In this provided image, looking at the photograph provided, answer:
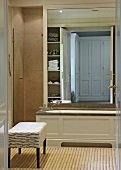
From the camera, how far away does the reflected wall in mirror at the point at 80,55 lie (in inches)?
224

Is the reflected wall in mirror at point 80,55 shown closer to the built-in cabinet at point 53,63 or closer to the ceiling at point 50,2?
the built-in cabinet at point 53,63

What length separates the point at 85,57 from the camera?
587cm

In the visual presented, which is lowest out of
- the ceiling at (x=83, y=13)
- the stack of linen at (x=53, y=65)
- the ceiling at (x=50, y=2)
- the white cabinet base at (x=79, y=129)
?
the white cabinet base at (x=79, y=129)

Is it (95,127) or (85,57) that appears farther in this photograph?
(85,57)

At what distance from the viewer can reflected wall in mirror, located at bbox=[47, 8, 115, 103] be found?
18.7 ft

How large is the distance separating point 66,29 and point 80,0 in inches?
25.2

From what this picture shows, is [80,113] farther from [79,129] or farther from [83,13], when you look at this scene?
[83,13]

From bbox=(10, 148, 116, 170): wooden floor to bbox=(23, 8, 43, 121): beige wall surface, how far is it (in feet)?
4.32

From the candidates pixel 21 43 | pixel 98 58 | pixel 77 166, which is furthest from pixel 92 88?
pixel 77 166

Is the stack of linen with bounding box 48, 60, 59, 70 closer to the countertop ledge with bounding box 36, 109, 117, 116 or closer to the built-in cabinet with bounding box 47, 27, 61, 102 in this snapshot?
the built-in cabinet with bounding box 47, 27, 61, 102

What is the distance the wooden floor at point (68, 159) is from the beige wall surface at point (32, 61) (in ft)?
4.32

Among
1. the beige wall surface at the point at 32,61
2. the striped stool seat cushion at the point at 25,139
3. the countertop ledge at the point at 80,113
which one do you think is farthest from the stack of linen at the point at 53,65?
the striped stool seat cushion at the point at 25,139

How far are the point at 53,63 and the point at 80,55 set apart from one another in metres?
0.55

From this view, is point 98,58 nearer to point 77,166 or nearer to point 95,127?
point 95,127
